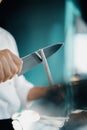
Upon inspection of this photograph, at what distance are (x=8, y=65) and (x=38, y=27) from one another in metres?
0.18

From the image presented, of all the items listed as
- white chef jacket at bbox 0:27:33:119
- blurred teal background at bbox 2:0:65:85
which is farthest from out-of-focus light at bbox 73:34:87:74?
white chef jacket at bbox 0:27:33:119

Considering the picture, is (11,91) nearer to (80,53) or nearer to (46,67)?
(46,67)

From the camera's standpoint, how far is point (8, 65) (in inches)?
36.0

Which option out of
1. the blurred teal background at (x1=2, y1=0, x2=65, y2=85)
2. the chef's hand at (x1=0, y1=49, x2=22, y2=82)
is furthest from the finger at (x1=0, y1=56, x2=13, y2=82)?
the blurred teal background at (x1=2, y1=0, x2=65, y2=85)

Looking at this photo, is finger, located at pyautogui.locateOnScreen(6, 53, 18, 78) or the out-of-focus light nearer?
finger, located at pyautogui.locateOnScreen(6, 53, 18, 78)

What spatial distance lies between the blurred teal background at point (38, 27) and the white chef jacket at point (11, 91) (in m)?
0.02

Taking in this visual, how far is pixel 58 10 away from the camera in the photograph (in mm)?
1045

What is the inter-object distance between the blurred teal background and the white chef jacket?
2 cm

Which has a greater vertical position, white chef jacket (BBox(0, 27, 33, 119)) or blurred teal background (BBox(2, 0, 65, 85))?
blurred teal background (BBox(2, 0, 65, 85))

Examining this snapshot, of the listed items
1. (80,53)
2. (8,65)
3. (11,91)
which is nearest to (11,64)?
(8,65)

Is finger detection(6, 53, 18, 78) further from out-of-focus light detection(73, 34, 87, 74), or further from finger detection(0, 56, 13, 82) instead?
out-of-focus light detection(73, 34, 87, 74)

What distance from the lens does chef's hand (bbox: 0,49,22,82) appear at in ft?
2.99

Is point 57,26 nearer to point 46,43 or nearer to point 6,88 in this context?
point 46,43

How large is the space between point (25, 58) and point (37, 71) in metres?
0.05
